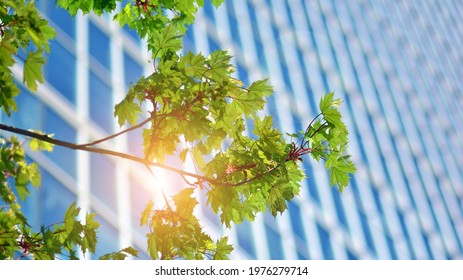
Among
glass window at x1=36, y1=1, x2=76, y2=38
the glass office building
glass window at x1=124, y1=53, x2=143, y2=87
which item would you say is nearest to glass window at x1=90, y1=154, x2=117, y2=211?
the glass office building

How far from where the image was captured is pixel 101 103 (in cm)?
1480

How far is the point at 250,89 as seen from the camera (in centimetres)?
386

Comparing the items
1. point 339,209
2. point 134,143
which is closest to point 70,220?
point 134,143

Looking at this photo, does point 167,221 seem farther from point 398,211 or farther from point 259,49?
point 398,211

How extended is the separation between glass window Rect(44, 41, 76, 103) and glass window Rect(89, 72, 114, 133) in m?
0.67

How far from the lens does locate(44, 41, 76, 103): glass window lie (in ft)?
44.5

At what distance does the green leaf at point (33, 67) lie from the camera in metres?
2.78

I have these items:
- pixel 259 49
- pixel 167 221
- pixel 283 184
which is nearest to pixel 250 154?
pixel 283 184

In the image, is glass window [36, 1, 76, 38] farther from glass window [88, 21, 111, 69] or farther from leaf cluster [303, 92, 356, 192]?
leaf cluster [303, 92, 356, 192]

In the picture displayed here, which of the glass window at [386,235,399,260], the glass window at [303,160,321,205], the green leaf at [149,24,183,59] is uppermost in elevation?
the glass window at [303,160,321,205]

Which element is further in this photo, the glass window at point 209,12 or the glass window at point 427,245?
the glass window at point 427,245

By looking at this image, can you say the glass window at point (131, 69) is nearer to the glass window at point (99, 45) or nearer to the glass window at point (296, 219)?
the glass window at point (99, 45)

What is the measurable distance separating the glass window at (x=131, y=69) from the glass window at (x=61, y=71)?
2.32 meters

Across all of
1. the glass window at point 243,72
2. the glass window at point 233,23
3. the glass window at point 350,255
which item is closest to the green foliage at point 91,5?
the glass window at point 243,72
